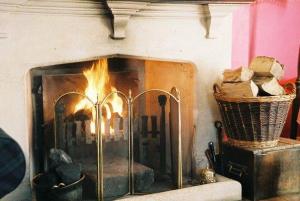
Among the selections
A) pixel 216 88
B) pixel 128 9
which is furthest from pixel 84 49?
pixel 216 88

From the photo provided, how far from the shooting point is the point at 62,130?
6.97 feet

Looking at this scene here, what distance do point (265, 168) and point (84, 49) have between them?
42.4 inches

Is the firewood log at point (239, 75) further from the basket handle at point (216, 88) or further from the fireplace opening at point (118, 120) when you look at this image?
the fireplace opening at point (118, 120)

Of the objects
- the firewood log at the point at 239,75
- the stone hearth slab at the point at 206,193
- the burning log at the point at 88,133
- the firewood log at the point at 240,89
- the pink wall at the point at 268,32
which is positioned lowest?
the stone hearth slab at the point at 206,193

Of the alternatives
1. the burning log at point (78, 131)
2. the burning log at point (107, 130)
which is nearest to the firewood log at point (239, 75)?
the burning log at point (107, 130)

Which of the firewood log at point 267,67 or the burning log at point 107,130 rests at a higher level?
the firewood log at point 267,67

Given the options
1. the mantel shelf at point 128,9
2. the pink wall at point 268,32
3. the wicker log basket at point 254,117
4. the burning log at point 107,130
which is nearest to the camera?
the mantel shelf at point 128,9

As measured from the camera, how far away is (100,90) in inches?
90.1

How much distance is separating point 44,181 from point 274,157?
114 cm

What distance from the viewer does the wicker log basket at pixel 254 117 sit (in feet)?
6.72

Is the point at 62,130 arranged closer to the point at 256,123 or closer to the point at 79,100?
the point at 79,100

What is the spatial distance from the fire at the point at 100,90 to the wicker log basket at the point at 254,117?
54 centimetres

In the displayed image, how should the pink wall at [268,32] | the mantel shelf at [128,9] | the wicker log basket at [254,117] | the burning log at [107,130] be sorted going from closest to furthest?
1. the mantel shelf at [128,9]
2. the wicker log basket at [254,117]
3. the burning log at [107,130]
4. the pink wall at [268,32]

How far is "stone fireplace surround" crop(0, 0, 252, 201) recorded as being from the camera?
1.91 meters
